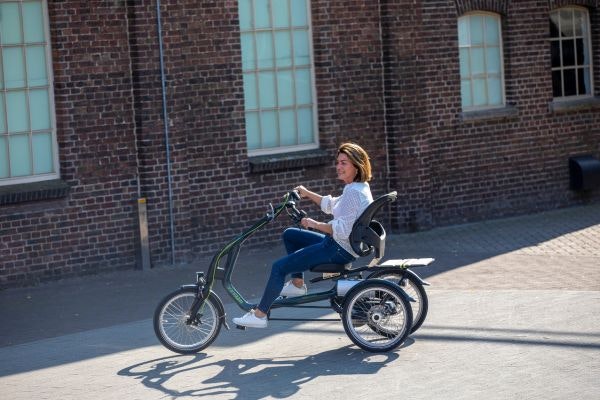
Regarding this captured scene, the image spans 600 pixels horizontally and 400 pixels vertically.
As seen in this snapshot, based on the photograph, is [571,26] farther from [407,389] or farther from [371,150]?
[407,389]

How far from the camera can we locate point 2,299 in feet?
42.3

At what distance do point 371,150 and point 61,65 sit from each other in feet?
15.5

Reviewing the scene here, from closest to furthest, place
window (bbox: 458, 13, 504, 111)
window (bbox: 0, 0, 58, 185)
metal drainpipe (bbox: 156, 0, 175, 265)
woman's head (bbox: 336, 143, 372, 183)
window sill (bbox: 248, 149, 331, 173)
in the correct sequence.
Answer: woman's head (bbox: 336, 143, 372, 183) → window (bbox: 0, 0, 58, 185) → metal drainpipe (bbox: 156, 0, 175, 265) → window sill (bbox: 248, 149, 331, 173) → window (bbox: 458, 13, 504, 111)

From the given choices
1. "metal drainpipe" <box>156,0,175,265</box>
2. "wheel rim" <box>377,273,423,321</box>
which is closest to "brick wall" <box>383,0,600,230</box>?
"metal drainpipe" <box>156,0,175,265</box>

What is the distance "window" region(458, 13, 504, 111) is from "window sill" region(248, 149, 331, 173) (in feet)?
9.64

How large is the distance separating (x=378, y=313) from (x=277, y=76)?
265 inches

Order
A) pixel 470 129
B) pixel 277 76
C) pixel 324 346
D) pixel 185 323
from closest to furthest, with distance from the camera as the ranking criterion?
pixel 185 323
pixel 324 346
pixel 277 76
pixel 470 129

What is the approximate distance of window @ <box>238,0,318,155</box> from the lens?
15.4 meters

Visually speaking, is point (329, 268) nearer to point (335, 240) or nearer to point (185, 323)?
point (335, 240)

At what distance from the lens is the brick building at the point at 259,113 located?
13.7 metres

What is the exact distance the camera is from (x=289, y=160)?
15.5 metres

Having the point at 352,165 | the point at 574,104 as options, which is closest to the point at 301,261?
the point at 352,165

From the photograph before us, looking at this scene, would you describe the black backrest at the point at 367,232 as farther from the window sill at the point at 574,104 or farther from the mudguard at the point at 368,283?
the window sill at the point at 574,104

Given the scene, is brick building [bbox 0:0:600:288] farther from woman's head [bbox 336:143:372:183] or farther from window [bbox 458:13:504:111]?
woman's head [bbox 336:143:372:183]
